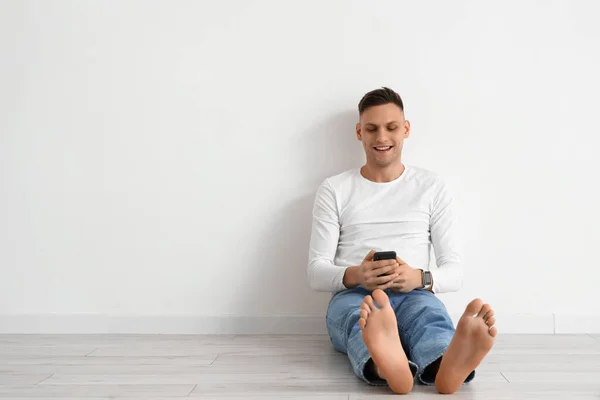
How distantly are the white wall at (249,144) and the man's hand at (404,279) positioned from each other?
514 mm

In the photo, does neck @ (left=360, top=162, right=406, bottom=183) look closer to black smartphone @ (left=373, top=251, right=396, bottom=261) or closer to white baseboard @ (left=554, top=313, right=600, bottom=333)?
black smartphone @ (left=373, top=251, right=396, bottom=261)

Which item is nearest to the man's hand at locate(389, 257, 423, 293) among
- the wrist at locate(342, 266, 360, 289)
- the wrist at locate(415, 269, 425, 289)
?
the wrist at locate(415, 269, 425, 289)

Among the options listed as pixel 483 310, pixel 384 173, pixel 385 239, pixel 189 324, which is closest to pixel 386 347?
pixel 483 310

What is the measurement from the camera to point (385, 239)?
2057 millimetres

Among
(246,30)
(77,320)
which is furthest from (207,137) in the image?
(77,320)

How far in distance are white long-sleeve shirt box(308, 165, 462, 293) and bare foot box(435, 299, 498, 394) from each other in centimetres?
59

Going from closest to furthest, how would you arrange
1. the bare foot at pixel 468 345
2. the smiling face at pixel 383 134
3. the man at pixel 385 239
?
1. the bare foot at pixel 468 345
2. the man at pixel 385 239
3. the smiling face at pixel 383 134

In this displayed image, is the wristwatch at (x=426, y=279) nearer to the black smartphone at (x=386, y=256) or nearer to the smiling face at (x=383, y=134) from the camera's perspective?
the black smartphone at (x=386, y=256)

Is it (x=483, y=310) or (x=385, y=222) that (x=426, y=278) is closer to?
(x=385, y=222)

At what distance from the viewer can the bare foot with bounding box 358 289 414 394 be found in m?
1.41

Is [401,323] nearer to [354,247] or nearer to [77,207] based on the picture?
[354,247]

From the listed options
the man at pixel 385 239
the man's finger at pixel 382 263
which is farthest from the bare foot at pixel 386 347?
the man's finger at pixel 382 263

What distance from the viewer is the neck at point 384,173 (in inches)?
84.0

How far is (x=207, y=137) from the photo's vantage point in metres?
2.32
